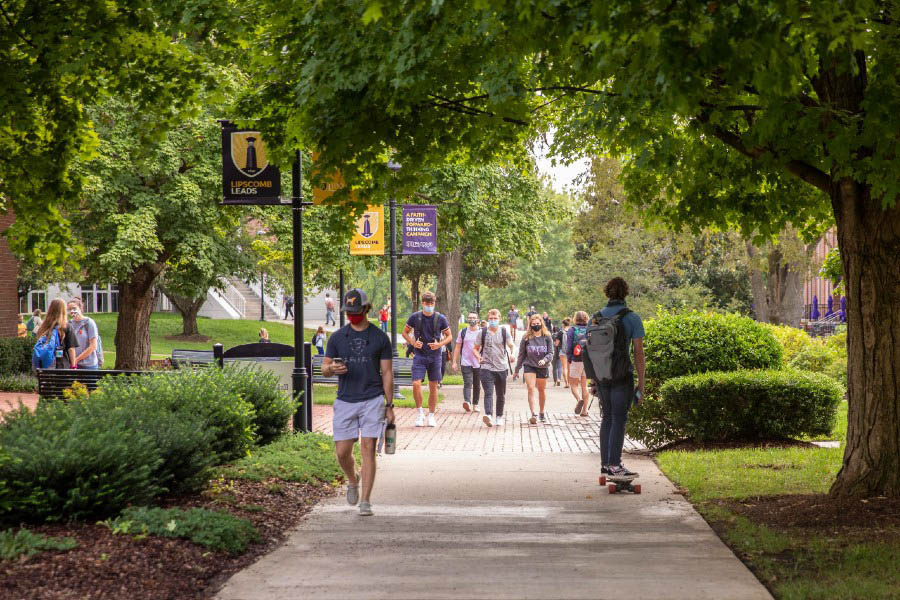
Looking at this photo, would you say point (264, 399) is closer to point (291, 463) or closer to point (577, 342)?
point (291, 463)

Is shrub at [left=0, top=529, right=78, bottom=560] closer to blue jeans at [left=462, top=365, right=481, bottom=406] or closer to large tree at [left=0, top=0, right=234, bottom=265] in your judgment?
large tree at [left=0, top=0, right=234, bottom=265]

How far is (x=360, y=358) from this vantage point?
811 centimetres

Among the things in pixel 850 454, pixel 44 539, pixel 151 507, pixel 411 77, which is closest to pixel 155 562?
pixel 44 539

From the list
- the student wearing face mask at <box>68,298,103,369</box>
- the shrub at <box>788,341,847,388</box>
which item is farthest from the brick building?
the shrub at <box>788,341,847,388</box>

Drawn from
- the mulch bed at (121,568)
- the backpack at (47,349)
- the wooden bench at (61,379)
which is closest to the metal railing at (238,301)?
the backpack at (47,349)

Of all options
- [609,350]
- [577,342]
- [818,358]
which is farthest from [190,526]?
Answer: [818,358]

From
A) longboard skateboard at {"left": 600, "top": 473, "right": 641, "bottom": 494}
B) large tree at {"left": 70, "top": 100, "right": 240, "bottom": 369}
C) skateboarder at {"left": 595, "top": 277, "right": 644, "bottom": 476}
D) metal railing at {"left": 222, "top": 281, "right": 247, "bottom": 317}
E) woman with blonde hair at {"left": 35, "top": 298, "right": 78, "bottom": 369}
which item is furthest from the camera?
metal railing at {"left": 222, "top": 281, "right": 247, "bottom": 317}

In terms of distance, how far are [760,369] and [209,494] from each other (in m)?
7.06

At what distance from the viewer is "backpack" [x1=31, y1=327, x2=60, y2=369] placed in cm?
1429

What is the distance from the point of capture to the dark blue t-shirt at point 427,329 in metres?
15.5

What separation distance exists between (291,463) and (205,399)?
41.8 inches

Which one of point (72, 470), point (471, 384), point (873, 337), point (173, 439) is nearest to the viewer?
Result: point (72, 470)

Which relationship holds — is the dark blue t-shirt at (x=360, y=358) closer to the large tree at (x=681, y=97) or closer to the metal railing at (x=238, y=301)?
the large tree at (x=681, y=97)

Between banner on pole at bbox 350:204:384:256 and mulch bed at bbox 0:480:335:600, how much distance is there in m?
12.9
